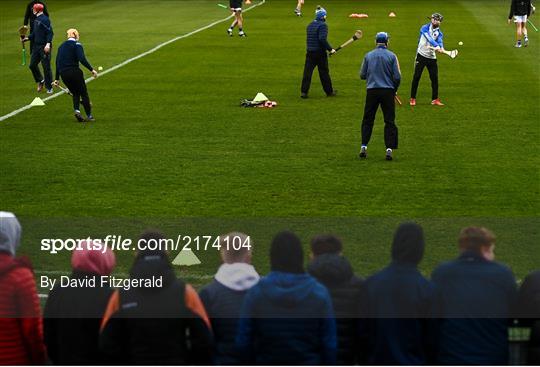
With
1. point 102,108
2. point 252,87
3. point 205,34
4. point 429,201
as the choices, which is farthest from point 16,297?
point 205,34

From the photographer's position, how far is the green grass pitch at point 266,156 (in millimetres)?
16844

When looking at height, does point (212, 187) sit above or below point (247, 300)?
below

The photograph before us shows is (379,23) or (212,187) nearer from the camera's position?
(212,187)

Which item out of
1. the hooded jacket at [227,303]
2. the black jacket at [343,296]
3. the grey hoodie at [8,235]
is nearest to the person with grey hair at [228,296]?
the hooded jacket at [227,303]

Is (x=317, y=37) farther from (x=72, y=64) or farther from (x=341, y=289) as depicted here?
(x=341, y=289)

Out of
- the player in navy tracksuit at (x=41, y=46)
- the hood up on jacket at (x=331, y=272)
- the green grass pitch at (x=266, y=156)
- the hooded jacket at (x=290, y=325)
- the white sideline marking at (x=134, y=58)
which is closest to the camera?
the hooded jacket at (x=290, y=325)

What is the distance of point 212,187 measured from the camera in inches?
767

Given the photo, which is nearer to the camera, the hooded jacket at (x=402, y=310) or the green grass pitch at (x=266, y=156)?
the hooded jacket at (x=402, y=310)

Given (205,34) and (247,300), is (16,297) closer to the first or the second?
(247,300)

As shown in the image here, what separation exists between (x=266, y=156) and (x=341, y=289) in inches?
496

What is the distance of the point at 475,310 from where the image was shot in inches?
367

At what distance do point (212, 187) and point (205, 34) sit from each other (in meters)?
27.8

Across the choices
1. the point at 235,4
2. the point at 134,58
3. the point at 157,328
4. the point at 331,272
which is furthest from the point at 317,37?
the point at 157,328

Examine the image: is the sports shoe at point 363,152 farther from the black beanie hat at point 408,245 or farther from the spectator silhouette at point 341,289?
the black beanie hat at point 408,245
